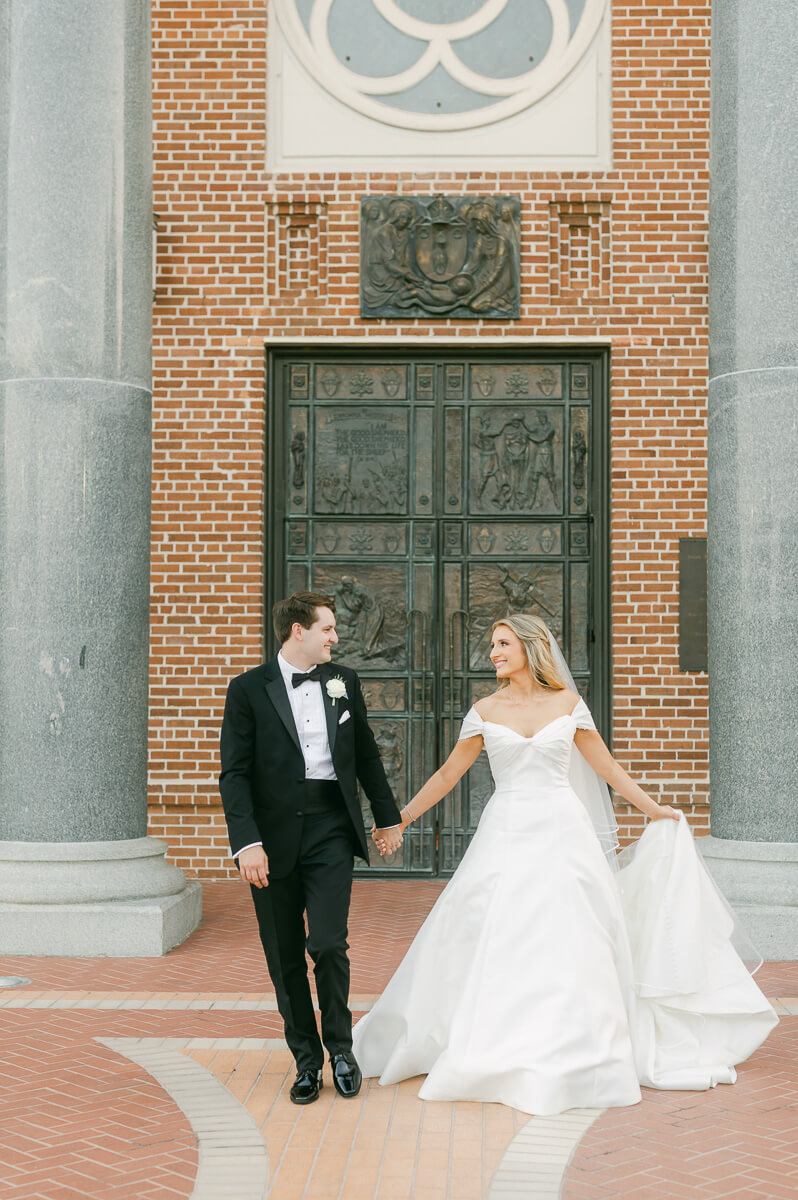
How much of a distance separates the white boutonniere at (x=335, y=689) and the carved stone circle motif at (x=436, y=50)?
22.6 ft

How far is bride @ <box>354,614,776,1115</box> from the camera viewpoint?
15.9ft

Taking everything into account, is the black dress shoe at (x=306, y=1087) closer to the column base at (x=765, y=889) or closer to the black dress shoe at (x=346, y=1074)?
the black dress shoe at (x=346, y=1074)

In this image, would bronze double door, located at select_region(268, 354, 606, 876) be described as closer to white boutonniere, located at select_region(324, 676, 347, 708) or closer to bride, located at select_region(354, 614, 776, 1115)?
bride, located at select_region(354, 614, 776, 1115)

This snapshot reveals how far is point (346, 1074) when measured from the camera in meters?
4.93

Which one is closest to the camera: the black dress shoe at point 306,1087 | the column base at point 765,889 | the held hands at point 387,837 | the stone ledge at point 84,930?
the black dress shoe at point 306,1087

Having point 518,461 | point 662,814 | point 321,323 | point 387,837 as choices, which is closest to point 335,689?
point 387,837

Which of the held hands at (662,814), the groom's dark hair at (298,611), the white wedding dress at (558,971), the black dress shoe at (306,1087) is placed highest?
the groom's dark hair at (298,611)

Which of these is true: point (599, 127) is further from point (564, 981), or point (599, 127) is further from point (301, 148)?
point (564, 981)

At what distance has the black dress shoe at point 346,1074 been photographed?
4.93 meters

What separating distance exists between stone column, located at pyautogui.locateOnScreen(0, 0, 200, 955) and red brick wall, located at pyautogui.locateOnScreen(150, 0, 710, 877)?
2481mm

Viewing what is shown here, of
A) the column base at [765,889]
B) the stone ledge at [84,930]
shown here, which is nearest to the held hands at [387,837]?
the stone ledge at [84,930]

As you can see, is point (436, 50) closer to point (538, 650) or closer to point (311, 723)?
point (538, 650)

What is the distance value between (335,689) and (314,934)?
0.92 m

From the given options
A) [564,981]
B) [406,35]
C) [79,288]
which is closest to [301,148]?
[406,35]
